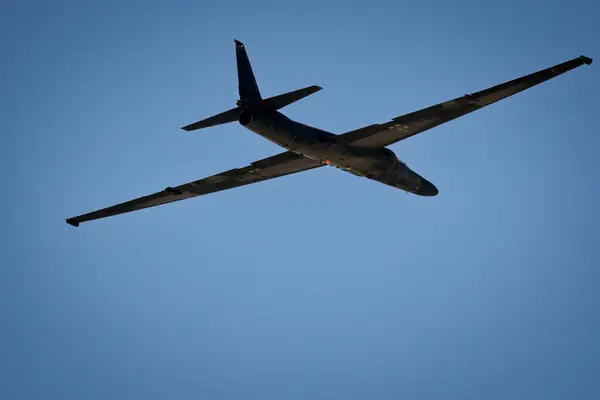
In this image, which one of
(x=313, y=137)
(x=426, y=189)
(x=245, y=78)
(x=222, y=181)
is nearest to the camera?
(x=245, y=78)

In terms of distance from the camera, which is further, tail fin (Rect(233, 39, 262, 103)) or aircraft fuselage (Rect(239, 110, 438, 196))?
aircraft fuselage (Rect(239, 110, 438, 196))

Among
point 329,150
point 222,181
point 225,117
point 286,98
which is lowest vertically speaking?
point 222,181

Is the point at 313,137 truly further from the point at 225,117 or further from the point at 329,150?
the point at 225,117

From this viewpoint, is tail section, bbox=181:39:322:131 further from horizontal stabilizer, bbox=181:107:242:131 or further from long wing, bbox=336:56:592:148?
long wing, bbox=336:56:592:148

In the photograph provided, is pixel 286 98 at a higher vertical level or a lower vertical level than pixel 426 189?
lower

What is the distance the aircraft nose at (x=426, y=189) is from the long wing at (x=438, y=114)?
6.12 metres

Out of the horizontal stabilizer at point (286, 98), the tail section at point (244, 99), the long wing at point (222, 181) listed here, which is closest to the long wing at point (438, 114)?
the long wing at point (222, 181)

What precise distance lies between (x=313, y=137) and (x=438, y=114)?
20.1 feet

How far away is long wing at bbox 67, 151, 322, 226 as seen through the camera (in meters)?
40.3

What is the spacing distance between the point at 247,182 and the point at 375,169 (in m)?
7.06

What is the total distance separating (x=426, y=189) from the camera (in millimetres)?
44500

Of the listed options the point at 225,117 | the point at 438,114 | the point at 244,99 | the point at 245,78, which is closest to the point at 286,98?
the point at 244,99

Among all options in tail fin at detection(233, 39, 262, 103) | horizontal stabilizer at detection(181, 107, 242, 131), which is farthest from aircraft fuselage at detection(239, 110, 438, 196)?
tail fin at detection(233, 39, 262, 103)

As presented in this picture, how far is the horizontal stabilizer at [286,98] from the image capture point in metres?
32.6
